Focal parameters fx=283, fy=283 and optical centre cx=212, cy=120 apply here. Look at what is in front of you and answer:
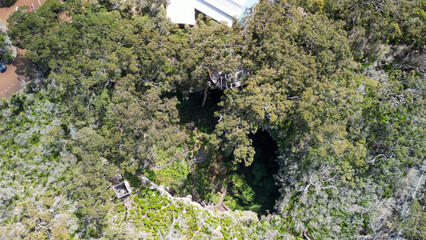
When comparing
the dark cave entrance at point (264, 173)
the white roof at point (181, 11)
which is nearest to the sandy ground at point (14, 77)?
the white roof at point (181, 11)

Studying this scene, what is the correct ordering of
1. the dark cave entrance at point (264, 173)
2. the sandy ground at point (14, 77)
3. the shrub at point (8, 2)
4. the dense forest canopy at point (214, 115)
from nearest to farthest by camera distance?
the dense forest canopy at point (214, 115) < the sandy ground at point (14, 77) < the shrub at point (8, 2) < the dark cave entrance at point (264, 173)

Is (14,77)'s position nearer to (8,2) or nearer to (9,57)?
(9,57)

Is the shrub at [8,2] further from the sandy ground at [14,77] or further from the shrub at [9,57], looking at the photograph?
the shrub at [9,57]

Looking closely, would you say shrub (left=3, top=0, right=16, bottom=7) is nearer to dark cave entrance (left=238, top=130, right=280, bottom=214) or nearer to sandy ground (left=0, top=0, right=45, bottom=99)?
sandy ground (left=0, top=0, right=45, bottom=99)

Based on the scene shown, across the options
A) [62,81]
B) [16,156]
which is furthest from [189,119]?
[16,156]

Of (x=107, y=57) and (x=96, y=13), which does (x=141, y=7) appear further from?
(x=107, y=57)

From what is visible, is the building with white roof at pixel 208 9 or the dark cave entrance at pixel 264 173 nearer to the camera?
the building with white roof at pixel 208 9

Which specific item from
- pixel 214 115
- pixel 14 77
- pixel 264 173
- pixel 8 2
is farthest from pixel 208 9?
pixel 14 77
